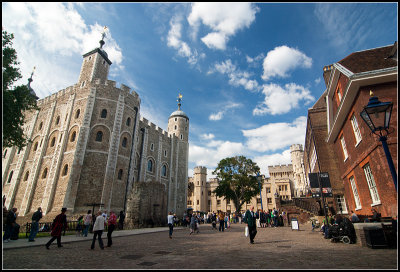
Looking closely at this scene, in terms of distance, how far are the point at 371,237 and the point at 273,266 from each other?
4274mm

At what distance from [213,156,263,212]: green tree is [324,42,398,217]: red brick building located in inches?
995

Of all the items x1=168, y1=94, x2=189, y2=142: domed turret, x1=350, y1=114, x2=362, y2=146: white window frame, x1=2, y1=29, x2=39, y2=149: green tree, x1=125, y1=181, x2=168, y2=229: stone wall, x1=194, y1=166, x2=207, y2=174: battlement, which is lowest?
x1=125, y1=181, x2=168, y2=229: stone wall

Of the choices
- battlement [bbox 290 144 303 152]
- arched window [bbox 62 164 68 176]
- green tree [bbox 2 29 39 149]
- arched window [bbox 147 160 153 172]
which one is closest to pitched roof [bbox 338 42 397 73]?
green tree [bbox 2 29 39 149]

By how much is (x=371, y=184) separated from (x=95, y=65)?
3386cm

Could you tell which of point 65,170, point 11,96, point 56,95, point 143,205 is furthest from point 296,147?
point 11,96

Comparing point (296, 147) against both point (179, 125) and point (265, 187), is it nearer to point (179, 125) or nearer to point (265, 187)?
point (265, 187)

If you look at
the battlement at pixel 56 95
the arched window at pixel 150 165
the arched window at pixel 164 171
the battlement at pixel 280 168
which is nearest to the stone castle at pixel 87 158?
the battlement at pixel 56 95

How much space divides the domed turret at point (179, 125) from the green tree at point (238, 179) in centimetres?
1138

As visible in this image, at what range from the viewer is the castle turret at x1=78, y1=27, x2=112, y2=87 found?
31.3m

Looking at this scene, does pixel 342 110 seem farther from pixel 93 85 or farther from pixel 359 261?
pixel 93 85

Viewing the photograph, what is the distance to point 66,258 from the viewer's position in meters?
6.64

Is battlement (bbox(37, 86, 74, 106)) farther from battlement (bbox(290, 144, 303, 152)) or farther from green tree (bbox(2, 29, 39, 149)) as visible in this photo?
battlement (bbox(290, 144, 303, 152))

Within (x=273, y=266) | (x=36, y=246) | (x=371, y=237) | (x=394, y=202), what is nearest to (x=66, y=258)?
(x=36, y=246)

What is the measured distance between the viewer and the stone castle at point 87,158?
22.8m
